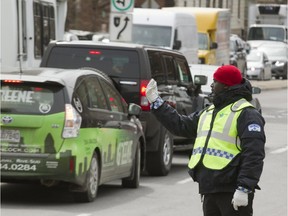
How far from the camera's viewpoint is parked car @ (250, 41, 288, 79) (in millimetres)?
59438

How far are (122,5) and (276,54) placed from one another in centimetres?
3417

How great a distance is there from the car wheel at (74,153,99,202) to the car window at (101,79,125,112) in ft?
3.83

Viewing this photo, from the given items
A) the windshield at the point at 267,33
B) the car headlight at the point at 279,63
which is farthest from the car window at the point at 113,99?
the windshield at the point at 267,33

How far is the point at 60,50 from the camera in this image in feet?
53.4

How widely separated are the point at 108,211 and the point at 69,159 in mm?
716

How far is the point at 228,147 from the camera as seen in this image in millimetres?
7578

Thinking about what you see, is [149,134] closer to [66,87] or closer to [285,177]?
[285,177]

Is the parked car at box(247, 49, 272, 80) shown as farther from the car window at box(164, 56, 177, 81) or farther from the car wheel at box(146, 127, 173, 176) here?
the car wheel at box(146, 127, 173, 176)

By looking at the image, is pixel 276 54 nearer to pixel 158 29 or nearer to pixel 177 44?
pixel 158 29

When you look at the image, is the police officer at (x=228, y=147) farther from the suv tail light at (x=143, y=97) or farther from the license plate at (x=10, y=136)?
the suv tail light at (x=143, y=97)

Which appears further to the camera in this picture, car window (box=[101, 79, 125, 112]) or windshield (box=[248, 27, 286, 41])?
windshield (box=[248, 27, 286, 41])

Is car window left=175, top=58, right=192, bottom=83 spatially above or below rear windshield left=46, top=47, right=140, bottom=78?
below

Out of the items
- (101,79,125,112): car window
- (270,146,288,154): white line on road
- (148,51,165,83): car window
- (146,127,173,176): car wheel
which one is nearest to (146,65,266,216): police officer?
(101,79,125,112): car window

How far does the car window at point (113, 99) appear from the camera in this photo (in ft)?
46.4
